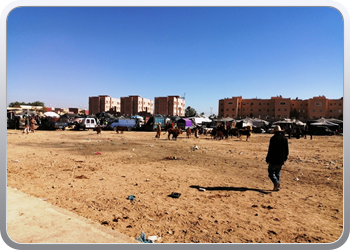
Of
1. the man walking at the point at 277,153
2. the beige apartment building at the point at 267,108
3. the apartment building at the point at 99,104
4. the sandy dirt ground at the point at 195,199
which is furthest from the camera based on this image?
the apartment building at the point at 99,104

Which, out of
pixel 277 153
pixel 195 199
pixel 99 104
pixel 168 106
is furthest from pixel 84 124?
pixel 99 104

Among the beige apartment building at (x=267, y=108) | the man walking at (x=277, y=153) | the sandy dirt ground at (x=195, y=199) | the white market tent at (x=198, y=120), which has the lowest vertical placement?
the sandy dirt ground at (x=195, y=199)

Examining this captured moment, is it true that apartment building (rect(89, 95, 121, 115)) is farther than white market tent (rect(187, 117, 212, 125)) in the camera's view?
Yes

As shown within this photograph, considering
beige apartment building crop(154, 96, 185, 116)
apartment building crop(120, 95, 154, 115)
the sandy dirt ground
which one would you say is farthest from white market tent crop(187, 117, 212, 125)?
apartment building crop(120, 95, 154, 115)

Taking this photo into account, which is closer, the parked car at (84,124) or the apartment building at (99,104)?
the parked car at (84,124)

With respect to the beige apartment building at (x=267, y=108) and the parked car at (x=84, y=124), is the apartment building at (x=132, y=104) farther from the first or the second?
the parked car at (x=84, y=124)

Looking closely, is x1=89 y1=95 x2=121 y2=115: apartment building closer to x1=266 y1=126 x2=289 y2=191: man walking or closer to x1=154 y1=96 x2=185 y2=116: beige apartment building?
x1=154 y1=96 x2=185 y2=116: beige apartment building

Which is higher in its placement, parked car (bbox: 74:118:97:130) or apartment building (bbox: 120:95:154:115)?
apartment building (bbox: 120:95:154:115)

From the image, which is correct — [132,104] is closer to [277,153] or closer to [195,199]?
[277,153]

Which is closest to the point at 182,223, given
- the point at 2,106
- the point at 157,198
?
the point at 157,198

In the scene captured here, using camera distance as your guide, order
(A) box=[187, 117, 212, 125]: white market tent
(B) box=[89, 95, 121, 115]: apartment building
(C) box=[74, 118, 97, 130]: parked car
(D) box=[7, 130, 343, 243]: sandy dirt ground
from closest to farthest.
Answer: (D) box=[7, 130, 343, 243]: sandy dirt ground → (C) box=[74, 118, 97, 130]: parked car → (A) box=[187, 117, 212, 125]: white market tent → (B) box=[89, 95, 121, 115]: apartment building

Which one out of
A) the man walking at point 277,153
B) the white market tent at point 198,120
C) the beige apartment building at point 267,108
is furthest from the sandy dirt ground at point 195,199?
the beige apartment building at point 267,108
